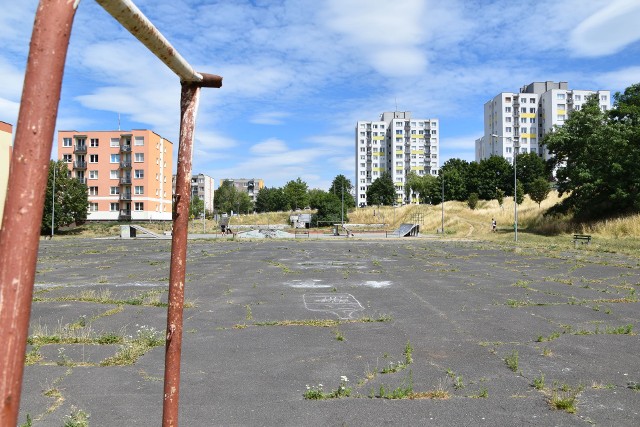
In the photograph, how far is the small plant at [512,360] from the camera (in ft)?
20.4

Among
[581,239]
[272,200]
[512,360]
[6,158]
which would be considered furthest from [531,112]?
[6,158]

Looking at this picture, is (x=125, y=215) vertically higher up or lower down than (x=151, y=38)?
lower down

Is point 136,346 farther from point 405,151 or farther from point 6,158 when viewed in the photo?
point 405,151

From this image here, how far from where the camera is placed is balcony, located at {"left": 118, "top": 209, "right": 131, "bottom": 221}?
7373 centimetres

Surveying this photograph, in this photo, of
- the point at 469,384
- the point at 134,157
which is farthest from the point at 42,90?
the point at 134,157

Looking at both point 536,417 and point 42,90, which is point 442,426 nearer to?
point 536,417

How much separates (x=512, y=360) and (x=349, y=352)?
2.29 metres

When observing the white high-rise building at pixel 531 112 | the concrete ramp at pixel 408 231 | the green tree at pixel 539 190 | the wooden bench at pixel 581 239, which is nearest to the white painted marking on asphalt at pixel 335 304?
the wooden bench at pixel 581 239

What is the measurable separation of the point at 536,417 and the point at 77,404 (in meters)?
4.70

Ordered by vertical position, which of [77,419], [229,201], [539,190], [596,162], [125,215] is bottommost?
[77,419]

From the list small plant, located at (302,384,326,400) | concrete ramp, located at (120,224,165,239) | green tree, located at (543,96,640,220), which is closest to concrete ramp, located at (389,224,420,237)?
green tree, located at (543,96,640,220)

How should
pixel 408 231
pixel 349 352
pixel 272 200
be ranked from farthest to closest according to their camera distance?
pixel 272 200 → pixel 408 231 → pixel 349 352

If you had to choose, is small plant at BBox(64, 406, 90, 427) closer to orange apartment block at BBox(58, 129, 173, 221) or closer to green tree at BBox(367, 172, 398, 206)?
orange apartment block at BBox(58, 129, 173, 221)

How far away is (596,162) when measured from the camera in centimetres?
4150
